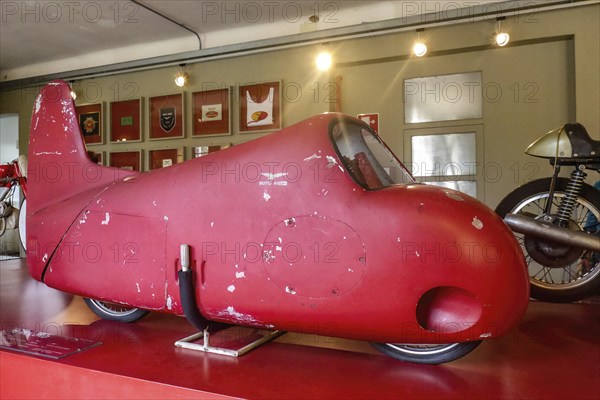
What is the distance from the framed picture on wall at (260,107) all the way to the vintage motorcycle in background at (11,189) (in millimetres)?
2159

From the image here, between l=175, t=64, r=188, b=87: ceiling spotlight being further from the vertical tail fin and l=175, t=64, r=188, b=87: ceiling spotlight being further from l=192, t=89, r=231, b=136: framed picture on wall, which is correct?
the vertical tail fin

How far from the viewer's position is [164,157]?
16.9 ft

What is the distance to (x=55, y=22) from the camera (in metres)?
4.57

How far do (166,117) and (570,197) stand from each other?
437 centimetres

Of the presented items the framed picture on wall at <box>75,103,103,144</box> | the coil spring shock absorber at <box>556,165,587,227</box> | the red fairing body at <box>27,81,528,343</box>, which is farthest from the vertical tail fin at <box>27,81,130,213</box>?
the framed picture on wall at <box>75,103,103,144</box>

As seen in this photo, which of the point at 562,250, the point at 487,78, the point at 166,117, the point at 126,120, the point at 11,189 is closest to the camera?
the point at 562,250

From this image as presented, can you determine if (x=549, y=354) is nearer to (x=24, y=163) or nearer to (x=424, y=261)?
(x=424, y=261)

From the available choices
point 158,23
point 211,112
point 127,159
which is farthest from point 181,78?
point 127,159

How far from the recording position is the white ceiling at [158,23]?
13.4ft

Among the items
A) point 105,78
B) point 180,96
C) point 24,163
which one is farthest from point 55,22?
point 24,163

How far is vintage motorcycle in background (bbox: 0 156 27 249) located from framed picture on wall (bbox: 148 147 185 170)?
1801 mm

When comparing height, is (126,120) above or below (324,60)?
below

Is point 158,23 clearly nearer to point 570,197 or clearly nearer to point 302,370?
point 570,197

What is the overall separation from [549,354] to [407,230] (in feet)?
1.92
